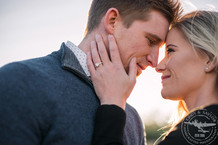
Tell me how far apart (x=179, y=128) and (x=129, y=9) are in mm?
1336

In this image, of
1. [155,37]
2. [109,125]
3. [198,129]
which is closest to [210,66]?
[155,37]

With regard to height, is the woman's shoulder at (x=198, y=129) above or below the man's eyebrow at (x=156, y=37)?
below

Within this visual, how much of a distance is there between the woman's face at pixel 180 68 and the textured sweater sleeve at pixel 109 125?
3.12 feet

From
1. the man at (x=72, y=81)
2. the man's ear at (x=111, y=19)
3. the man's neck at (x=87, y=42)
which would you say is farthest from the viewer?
the man's ear at (x=111, y=19)

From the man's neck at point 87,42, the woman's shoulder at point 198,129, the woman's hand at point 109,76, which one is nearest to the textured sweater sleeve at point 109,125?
the woman's hand at point 109,76

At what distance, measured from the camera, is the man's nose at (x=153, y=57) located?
2.50m

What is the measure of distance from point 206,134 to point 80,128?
989 millimetres

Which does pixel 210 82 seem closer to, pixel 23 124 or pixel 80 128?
pixel 80 128

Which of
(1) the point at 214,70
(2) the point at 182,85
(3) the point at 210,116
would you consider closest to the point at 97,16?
(2) the point at 182,85

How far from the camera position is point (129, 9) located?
2352 millimetres

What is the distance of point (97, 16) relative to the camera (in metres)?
2.42

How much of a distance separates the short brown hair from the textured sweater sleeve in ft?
3.42

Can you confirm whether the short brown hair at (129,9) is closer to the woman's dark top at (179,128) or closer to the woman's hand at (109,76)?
the woman's hand at (109,76)

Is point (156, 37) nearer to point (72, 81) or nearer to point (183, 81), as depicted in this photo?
point (183, 81)
